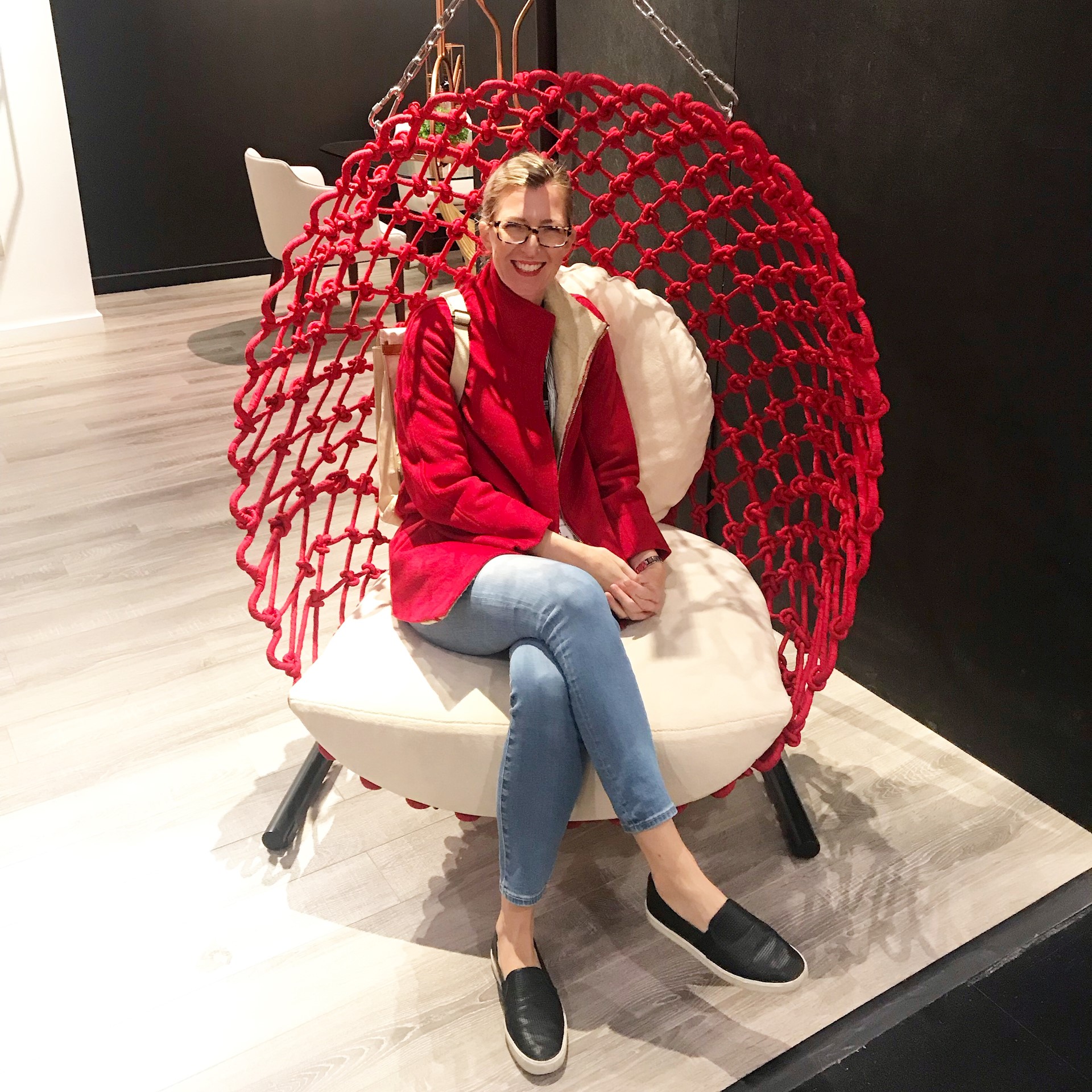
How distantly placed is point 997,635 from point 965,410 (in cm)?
41

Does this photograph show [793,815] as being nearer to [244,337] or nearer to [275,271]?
[244,337]

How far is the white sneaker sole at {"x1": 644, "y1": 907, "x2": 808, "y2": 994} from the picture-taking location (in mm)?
1514

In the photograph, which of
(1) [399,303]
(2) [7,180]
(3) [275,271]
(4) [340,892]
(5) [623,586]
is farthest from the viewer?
(3) [275,271]

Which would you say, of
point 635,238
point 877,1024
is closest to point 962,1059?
point 877,1024

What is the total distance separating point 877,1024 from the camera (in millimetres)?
1546

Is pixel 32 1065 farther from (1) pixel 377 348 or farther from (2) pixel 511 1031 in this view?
(1) pixel 377 348

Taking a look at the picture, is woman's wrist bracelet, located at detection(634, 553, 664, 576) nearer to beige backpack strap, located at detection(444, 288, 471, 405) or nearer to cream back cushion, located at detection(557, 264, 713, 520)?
cream back cushion, located at detection(557, 264, 713, 520)

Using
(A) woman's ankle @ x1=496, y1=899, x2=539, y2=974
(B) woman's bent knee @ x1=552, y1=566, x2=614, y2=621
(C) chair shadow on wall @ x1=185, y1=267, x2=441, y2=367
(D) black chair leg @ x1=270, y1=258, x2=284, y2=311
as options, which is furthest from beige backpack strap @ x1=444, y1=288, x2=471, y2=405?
(D) black chair leg @ x1=270, y1=258, x2=284, y2=311

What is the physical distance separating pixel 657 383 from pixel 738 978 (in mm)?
977

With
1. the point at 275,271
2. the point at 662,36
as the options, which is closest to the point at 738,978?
the point at 662,36

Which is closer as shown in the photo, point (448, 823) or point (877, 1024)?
point (877, 1024)

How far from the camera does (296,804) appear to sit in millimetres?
1896

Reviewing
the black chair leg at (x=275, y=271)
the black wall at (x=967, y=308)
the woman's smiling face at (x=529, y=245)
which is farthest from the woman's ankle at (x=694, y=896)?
the black chair leg at (x=275, y=271)

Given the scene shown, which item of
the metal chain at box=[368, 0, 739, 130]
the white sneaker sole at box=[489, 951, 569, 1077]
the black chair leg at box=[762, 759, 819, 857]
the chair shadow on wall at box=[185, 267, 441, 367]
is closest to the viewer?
the white sneaker sole at box=[489, 951, 569, 1077]
